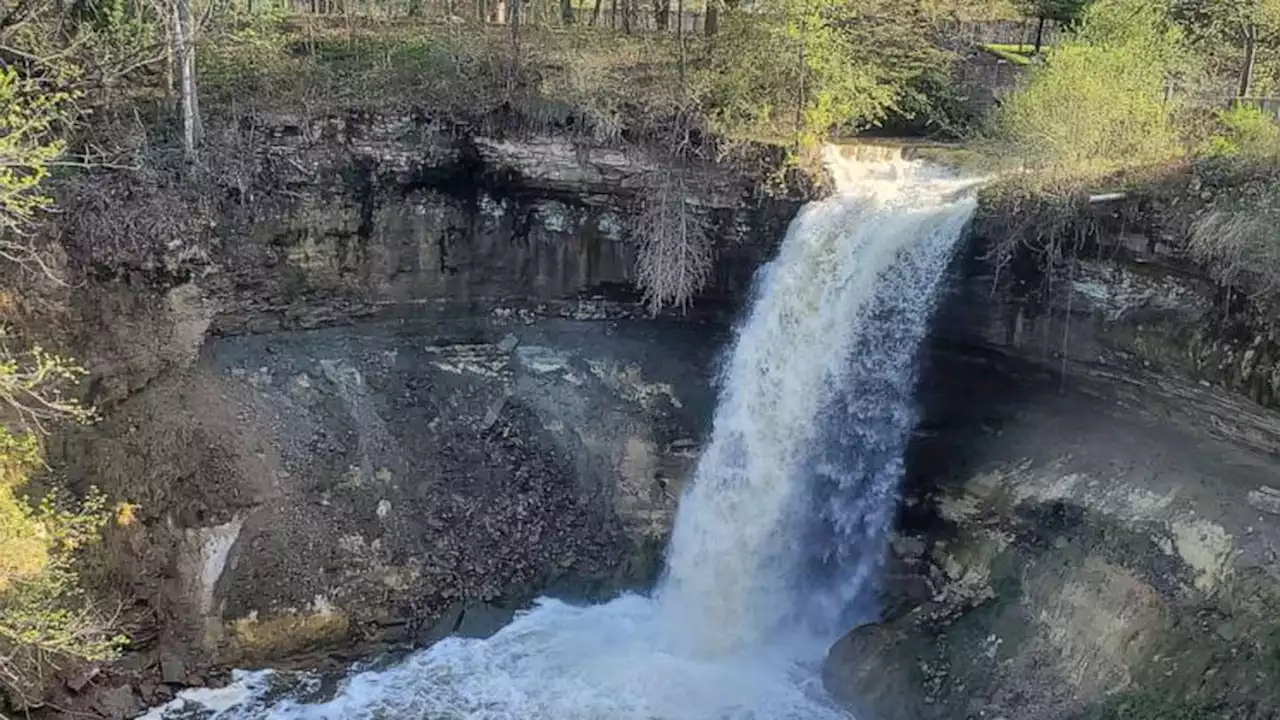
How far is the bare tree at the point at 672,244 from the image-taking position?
1764 centimetres

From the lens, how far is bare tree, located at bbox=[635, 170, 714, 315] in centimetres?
1764

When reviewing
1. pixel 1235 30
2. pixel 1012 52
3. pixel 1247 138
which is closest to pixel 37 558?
pixel 1247 138

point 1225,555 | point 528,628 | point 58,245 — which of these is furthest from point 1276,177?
point 58,245

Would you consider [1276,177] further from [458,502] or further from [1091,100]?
[458,502]

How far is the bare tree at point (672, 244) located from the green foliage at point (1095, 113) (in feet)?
17.0

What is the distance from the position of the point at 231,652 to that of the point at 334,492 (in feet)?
9.11

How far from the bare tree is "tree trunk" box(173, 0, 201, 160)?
24.5 feet

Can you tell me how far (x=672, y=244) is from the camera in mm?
17656

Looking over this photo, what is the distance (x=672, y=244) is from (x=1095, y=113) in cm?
681

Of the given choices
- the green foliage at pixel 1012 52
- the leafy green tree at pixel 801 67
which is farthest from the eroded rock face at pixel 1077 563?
the green foliage at pixel 1012 52

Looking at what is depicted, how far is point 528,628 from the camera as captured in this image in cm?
1641

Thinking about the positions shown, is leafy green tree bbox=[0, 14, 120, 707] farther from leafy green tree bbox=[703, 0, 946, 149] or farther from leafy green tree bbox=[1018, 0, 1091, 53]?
leafy green tree bbox=[1018, 0, 1091, 53]

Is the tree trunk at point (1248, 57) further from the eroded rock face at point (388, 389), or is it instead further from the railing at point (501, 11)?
the railing at point (501, 11)

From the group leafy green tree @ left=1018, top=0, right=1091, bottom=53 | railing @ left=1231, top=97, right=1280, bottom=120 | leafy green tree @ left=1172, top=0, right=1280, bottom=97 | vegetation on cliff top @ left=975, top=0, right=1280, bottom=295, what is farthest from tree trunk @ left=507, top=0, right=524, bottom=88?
leafy green tree @ left=1172, top=0, right=1280, bottom=97
